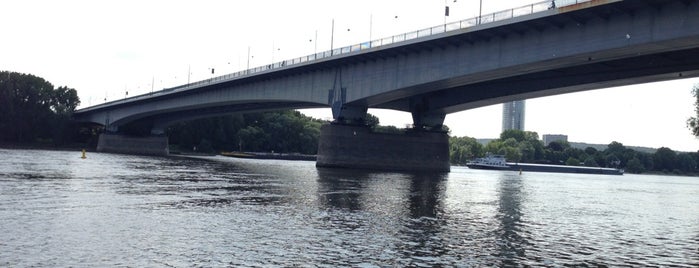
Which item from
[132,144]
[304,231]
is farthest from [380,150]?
[132,144]

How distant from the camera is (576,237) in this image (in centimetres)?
2139

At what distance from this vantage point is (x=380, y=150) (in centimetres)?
7581

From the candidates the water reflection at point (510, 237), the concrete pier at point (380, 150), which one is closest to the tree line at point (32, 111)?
the concrete pier at point (380, 150)

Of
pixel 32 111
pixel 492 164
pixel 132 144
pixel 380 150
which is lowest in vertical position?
pixel 492 164

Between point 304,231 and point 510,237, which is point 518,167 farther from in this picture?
point 304,231

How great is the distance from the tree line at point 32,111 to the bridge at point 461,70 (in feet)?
136

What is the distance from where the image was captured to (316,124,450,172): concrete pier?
72625 mm

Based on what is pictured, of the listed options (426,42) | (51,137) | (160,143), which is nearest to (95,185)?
(426,42)

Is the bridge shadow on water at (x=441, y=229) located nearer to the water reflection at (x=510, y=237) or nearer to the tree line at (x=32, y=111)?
the water reflection at (x=510, y=237)

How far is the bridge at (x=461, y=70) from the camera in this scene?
41.1m

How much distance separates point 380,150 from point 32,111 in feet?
280

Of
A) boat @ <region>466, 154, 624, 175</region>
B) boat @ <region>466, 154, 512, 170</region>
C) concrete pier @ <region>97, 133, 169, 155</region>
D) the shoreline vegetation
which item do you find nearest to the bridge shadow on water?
the shoreline vegetation

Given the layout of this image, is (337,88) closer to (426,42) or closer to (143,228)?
(426,42)

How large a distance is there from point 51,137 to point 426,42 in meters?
105
